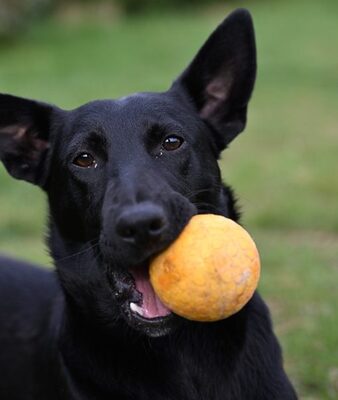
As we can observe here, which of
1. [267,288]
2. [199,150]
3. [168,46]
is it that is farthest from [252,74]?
A: [168,46]

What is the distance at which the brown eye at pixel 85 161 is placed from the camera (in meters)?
3.45

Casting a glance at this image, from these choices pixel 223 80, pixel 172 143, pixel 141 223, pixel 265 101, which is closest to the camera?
pixel 141 223

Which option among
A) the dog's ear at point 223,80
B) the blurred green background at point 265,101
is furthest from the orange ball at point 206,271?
the blurred green background at point 265,101

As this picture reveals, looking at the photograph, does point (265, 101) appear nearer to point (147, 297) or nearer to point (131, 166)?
point (131, 166)

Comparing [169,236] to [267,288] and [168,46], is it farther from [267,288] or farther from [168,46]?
[168,46]

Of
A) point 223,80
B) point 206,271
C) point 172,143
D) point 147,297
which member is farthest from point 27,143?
point 206,271

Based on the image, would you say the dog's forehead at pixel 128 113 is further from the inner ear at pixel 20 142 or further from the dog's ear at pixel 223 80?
the inner ear at pixel 20 142

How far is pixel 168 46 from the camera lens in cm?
1722

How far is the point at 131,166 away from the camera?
3221mm

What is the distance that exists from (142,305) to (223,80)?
1264mm

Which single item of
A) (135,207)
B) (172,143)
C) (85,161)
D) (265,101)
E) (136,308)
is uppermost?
(135,207)

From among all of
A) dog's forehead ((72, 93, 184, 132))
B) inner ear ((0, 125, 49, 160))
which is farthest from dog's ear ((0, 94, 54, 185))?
dog's forehead ((72, 93, 184, 132))

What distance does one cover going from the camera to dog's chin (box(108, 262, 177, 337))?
3096 mm

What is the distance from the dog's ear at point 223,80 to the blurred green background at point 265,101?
148cm
